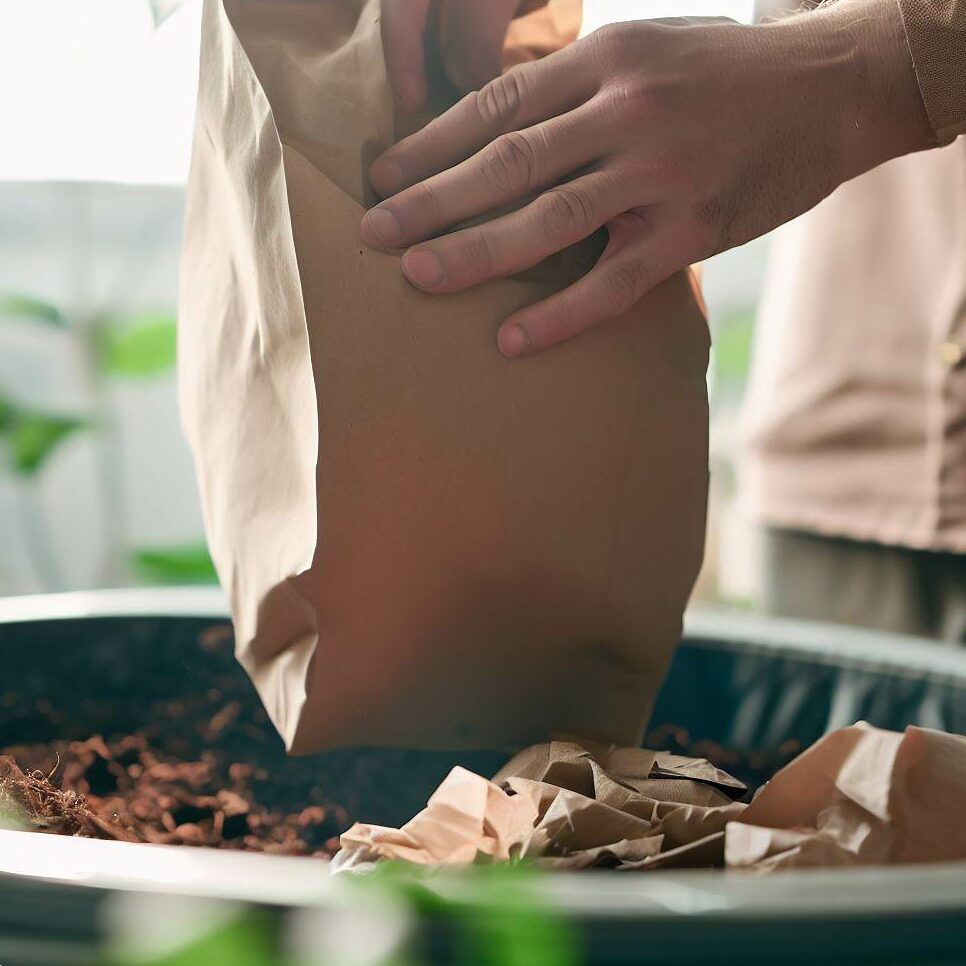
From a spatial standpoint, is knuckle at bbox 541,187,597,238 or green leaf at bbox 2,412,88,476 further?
green leaf at bbox 2,412,88,476

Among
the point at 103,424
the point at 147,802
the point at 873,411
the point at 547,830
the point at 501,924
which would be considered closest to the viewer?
the point at 501,924

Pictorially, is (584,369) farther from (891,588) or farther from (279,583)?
(891,588)

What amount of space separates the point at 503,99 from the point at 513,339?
11 centimetres

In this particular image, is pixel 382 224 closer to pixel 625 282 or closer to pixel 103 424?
pixel 625 282

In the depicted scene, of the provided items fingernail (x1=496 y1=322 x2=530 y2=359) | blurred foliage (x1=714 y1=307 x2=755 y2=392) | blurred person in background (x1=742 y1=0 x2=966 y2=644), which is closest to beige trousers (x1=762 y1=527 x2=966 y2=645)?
blurred person in background (x1=742 y1=0 x2=966 y2=644)

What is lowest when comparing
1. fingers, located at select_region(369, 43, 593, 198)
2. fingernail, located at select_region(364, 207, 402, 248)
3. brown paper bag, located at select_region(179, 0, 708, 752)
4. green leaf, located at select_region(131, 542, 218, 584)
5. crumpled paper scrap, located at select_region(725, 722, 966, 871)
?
green leaf, located at select_region(131, 542, 218, 584)

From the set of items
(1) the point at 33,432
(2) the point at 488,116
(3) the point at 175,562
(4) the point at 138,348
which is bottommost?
(3) the point at 175,562

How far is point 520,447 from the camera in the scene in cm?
54

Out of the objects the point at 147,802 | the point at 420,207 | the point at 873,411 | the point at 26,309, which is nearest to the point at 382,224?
the point at 420,207

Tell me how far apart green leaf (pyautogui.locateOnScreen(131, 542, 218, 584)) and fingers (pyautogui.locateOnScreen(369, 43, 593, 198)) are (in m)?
1.36

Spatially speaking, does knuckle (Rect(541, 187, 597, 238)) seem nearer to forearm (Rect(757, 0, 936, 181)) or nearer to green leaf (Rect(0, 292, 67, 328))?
forearm (Rect(757, 0, 936, 181))

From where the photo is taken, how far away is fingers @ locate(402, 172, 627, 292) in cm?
50

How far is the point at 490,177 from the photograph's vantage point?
19.8 inches

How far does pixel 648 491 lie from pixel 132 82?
1.38 m
